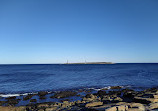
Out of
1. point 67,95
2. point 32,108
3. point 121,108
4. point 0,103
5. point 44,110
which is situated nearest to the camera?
point 121,108

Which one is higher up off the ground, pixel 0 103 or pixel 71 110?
pixel 71 110

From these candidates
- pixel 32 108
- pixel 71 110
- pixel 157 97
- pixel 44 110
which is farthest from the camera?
pixel 32 108

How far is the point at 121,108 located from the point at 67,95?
14729 mm

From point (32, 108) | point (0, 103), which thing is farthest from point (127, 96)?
point (0, 103)

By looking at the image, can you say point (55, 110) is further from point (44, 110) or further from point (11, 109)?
point (11, 109)

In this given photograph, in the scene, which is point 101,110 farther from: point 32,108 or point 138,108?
point 32,108

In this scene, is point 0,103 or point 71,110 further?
point 0,103

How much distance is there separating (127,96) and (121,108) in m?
11.4

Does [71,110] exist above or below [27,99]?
above

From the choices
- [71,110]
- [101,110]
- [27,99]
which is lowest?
[27,99]

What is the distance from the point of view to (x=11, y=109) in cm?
1638

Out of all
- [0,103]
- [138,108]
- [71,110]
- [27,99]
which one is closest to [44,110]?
[71,110]

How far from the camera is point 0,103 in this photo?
2028 centimetres

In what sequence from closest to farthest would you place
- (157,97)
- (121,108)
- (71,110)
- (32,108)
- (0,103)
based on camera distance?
(121,108) → (71,110) → (157,97) → (32,108) → (0,103)
